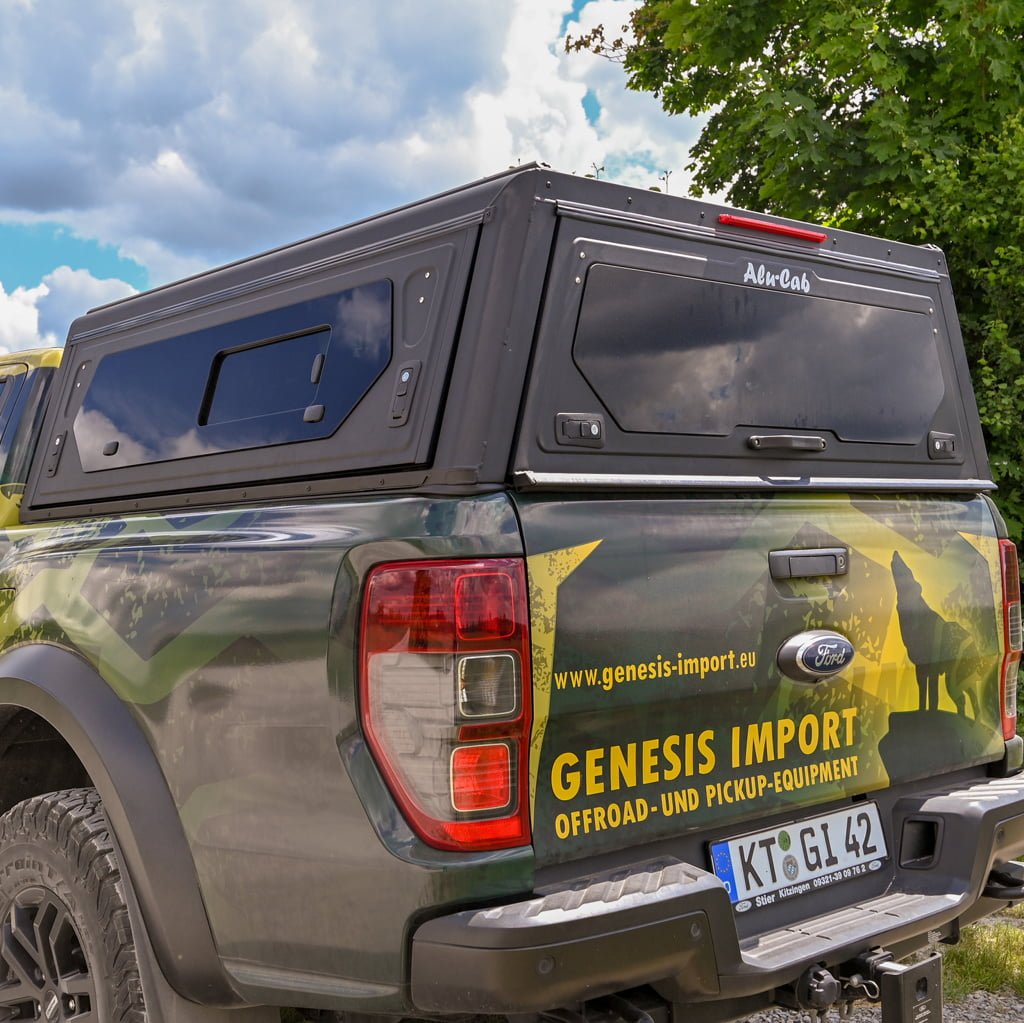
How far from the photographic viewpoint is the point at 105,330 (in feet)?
11.7

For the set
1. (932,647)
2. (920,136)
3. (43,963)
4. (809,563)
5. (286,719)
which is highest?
(920,136)

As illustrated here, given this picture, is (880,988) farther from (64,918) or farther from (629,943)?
(64,918)

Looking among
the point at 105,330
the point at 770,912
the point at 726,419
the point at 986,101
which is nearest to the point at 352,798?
the point at 770,912

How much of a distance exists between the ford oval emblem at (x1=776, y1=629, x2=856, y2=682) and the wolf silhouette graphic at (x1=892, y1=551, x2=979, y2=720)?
0.28 m

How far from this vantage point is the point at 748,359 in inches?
111

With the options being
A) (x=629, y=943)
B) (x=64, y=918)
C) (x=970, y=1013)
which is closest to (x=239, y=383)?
(x=64, y=918)

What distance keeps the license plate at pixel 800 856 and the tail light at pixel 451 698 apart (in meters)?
0.61

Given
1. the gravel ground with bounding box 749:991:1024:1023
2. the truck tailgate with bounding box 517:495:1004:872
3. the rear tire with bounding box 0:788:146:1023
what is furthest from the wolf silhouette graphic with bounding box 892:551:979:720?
the rear tire with bounding box 0:788:146:1023

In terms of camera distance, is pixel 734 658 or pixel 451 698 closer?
pixel 451 698

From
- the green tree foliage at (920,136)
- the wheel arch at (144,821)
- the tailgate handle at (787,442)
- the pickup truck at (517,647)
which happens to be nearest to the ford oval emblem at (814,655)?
the pickup truck at (517,647)

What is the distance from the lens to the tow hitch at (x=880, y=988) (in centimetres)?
245

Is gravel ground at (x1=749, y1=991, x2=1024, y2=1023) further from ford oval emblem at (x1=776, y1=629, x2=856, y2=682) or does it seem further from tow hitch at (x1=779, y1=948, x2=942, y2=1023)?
ford oval emblem at (x1=776, y1=629, x2=856, y2=682)

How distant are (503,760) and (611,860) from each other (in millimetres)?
359

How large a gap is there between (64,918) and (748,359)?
6.88 ft
